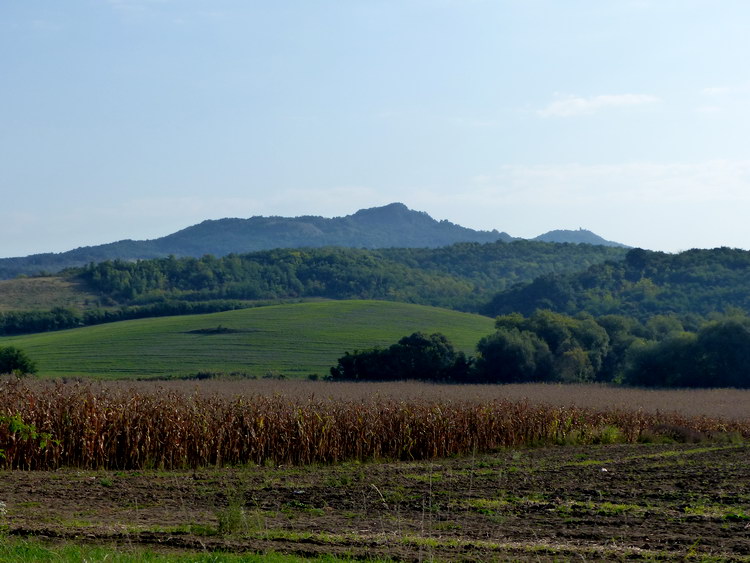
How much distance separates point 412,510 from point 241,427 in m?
8.15

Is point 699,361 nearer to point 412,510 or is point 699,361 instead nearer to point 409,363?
point 409,363

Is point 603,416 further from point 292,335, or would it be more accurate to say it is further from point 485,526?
point 292,335

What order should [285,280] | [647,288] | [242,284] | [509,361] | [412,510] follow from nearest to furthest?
[412,510]
[509,361]
[647,288]
[242,284]
[285,280]

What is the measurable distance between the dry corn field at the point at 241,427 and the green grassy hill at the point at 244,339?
3563 centimetres

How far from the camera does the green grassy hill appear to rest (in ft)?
216

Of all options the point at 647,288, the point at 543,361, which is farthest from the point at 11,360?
the point at 647,288

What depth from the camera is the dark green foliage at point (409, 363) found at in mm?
53625

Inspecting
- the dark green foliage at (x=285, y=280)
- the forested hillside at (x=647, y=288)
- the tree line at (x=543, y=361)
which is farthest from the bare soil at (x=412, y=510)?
the dark green foliage at (x=285, y=280)

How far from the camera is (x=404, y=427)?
2250 centimetres

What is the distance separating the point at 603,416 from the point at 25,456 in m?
18.2

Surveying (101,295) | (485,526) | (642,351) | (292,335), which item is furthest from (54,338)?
(485,526)

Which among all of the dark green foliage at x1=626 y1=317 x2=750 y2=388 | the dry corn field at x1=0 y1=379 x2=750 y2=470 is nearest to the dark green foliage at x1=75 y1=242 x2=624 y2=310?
the dark green foliage at x1=626 y1=317 x2=750 y2=388

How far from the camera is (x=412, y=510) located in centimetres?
1266

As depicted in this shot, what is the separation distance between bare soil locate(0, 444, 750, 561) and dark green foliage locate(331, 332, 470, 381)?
33.6m
